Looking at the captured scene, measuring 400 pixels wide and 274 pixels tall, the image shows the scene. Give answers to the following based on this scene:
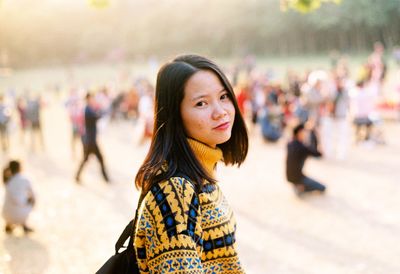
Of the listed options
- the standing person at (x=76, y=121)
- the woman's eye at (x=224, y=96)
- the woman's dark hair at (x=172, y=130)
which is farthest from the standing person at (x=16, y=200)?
the woman's eye at (x=224, y=96)

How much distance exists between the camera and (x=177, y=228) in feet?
4.78

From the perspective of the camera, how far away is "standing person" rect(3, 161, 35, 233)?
6.63 meters

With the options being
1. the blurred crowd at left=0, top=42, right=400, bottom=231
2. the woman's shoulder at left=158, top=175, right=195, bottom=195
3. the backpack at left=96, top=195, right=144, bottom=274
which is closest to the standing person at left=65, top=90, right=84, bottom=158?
the blurred crowd at left=0, top=42, right=400, bottom=231

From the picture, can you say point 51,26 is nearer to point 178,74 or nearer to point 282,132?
point 282,132

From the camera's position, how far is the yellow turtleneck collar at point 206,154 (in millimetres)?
1704

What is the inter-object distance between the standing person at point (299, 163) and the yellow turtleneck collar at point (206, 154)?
614 centimetres

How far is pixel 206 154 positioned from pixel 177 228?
0.37 metres

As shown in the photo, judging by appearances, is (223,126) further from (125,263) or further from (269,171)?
(269,171)

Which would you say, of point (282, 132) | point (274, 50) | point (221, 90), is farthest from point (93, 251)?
point (274, 50)

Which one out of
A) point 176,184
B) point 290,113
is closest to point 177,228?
point 176,184

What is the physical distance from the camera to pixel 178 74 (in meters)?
1.66

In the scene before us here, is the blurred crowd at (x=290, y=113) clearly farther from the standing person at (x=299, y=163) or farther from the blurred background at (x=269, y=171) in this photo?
the standing person at (x=299, y=163)

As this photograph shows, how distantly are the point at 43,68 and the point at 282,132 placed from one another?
38619 millimetres

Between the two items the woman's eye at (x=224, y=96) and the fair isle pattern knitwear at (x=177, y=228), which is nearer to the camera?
the fair isle pattern knitwear at (x=177, y=228)
